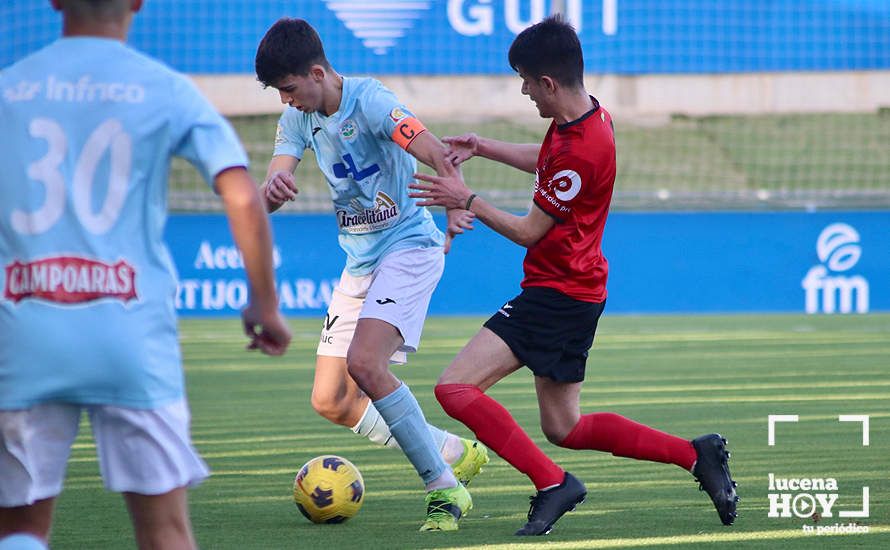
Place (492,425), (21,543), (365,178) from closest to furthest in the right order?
(21,543) < (492,425) < (365,178)

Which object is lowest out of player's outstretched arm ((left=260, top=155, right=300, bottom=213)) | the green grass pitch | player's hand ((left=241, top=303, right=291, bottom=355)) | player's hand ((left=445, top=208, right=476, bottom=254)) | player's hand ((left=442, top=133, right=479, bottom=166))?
the green grass pitch

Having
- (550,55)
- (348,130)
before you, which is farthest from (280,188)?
(550,55)

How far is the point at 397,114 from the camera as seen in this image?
5.72 meters

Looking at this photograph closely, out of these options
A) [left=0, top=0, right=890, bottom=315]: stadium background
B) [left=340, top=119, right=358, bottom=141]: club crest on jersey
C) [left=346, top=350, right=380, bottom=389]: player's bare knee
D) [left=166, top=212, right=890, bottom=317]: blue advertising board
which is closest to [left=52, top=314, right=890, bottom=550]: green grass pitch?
[left=346, top=350, right=380, bottom=389]: player's bare knee

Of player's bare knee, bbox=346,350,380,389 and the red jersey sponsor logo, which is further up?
the red jersey sponsor logo

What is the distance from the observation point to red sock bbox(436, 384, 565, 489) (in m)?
5.32

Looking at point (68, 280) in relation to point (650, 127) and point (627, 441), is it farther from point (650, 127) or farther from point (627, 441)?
point (650, 127)

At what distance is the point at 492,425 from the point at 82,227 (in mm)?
2562

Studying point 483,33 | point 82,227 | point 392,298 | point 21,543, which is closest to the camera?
point 21,543

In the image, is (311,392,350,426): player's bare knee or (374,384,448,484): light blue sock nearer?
(374,384,448,484): light blue sock

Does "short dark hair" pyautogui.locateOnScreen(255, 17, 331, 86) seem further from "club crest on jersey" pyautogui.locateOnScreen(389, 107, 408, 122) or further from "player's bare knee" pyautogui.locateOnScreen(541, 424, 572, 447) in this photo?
"player's bare knee" pyautogui.locateOnScreen(541, 424, 572, 447)

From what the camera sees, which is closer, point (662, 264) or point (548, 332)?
point (548, 332)

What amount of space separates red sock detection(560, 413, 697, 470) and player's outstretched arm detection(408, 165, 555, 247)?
0.74 meters

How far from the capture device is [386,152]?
6027mm
